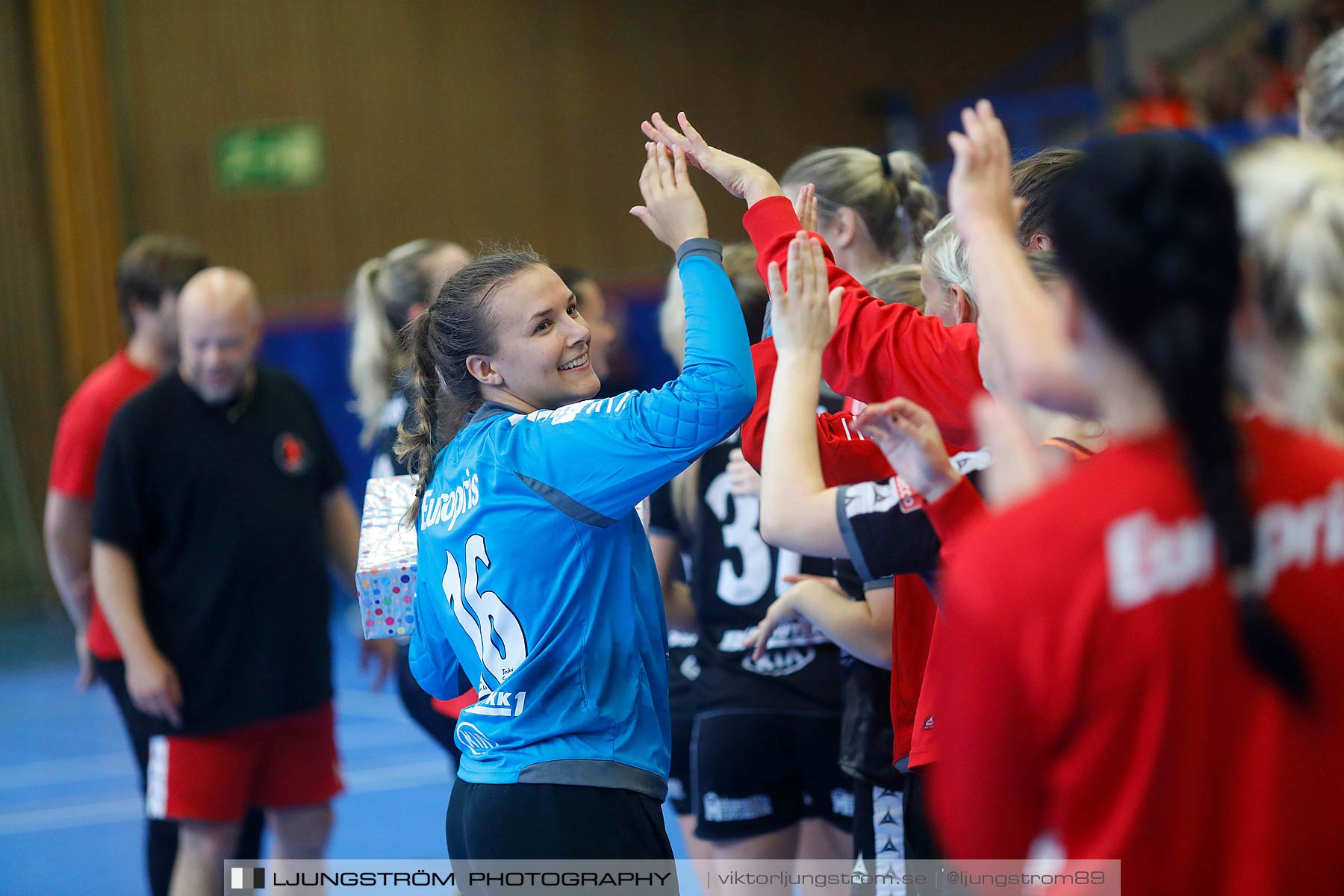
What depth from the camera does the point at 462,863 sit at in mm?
2023

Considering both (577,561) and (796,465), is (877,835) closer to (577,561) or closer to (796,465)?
(577,561)

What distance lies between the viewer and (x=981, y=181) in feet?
4.65

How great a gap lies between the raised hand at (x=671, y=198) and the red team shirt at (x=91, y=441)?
2264mm

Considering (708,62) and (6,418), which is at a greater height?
(708,62)

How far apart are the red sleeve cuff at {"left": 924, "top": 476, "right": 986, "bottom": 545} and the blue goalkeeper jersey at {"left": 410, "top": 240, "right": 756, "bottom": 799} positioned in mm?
434

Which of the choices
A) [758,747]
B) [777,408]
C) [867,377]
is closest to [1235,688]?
[777,408]

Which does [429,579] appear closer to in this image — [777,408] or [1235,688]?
[777,408]

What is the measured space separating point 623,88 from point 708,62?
0.96 m

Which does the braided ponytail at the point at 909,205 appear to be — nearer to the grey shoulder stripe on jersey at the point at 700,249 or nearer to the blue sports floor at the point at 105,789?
the grey shoulder stripe on jersey at the point at 700,249

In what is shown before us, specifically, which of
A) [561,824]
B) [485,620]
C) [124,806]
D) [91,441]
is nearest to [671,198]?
[485,620]

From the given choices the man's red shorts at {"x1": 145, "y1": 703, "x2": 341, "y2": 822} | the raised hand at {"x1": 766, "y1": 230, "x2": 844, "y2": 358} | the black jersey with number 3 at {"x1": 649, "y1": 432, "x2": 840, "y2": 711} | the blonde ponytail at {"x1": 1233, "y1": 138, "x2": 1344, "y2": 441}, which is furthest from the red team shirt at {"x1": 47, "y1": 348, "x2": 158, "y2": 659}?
the blonde ponytail at {"x1": 1233, "y1": 138, "x2": 1344, "y2": 441}

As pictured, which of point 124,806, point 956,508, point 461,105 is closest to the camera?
point 956,508

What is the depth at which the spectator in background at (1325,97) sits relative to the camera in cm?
200

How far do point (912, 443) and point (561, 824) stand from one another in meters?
0.83
